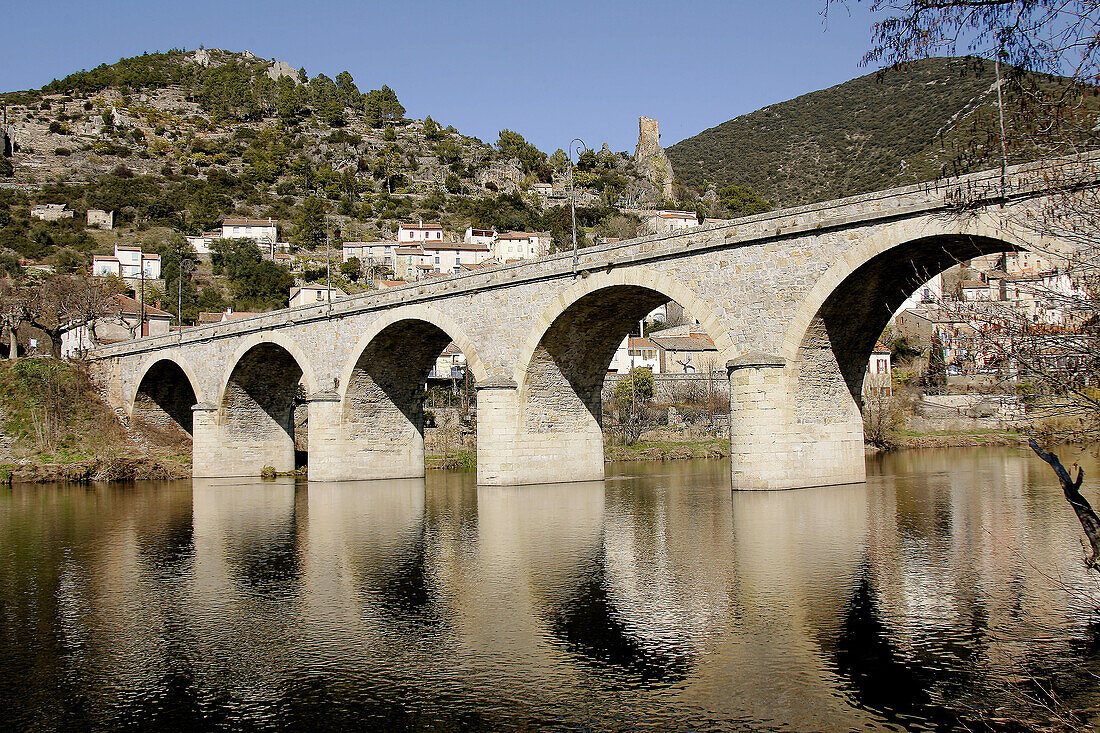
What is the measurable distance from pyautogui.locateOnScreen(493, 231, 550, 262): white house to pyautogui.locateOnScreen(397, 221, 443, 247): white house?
7.93 metres

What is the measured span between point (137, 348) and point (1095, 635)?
1650 inches

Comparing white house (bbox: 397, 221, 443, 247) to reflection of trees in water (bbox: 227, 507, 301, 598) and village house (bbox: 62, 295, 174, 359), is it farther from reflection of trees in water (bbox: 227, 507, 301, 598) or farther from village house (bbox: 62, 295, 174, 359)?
reflection of trees in water (bbox: 227, 507, 301, 598)

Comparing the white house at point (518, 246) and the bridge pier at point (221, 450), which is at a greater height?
the white house at point (518, 246)

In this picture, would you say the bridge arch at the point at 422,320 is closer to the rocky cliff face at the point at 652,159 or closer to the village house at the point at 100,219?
the village house at the point at 100,219

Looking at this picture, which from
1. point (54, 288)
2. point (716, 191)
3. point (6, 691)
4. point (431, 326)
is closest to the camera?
point (6, 691)

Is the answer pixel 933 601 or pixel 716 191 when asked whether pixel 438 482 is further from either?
pixel 716 191

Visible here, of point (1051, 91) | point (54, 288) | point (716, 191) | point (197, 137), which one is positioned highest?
point (197, 137)

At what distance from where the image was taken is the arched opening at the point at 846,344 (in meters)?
18.2

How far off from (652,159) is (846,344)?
106987 millimetres

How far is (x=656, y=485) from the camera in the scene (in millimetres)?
25547

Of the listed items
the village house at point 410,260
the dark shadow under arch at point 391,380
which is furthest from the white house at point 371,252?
the dark shadow under arch at point 391,380

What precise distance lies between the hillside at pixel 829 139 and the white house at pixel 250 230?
48.0 metres

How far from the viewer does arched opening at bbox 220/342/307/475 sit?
36.6 m

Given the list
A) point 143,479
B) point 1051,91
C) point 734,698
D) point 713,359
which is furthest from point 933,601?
point 713,359
